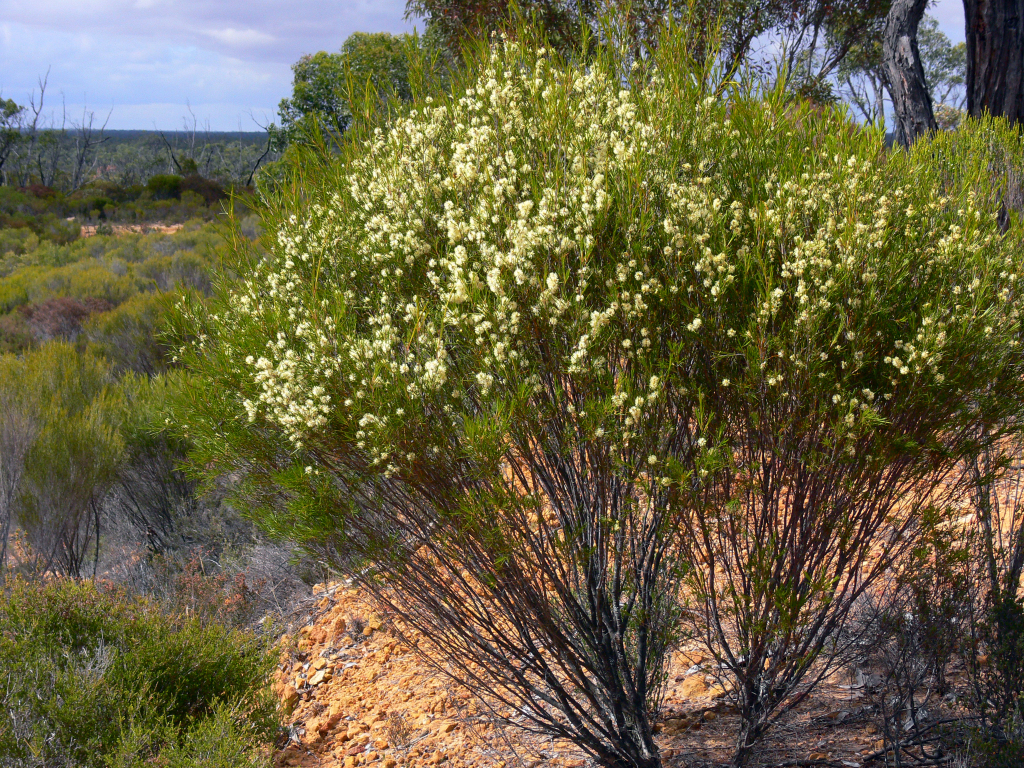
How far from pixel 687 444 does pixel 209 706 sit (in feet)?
9.61

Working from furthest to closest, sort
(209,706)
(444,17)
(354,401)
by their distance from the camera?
(444,17) < (209,706) < (354,401)

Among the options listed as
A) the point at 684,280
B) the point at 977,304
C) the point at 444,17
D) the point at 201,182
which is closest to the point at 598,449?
the point at 684,280

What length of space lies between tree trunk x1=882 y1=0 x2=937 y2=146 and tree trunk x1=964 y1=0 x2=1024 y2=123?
42 centimetres

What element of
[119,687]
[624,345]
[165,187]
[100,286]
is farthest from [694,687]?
[165,187]

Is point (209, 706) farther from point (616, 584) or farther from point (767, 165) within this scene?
point (767, 165)

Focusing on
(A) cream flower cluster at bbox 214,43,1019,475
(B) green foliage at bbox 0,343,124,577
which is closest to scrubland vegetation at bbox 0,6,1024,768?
(A) cream flower cluster at bbox 214,43,1019,475

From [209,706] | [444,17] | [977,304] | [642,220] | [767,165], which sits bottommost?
[209,706]

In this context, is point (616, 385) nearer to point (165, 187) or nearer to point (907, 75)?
point (907, 75)

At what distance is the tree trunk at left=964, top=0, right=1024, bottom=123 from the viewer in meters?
5.90

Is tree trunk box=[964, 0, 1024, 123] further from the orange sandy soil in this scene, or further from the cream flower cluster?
the orange sandy soil

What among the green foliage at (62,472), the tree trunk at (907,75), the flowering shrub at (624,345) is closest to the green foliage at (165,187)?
the green foliage at (62,472)

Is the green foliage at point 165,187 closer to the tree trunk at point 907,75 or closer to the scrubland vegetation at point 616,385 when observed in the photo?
the tree trunk at point 907,75

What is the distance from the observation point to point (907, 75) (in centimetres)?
645

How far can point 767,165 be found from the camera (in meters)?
2.64
